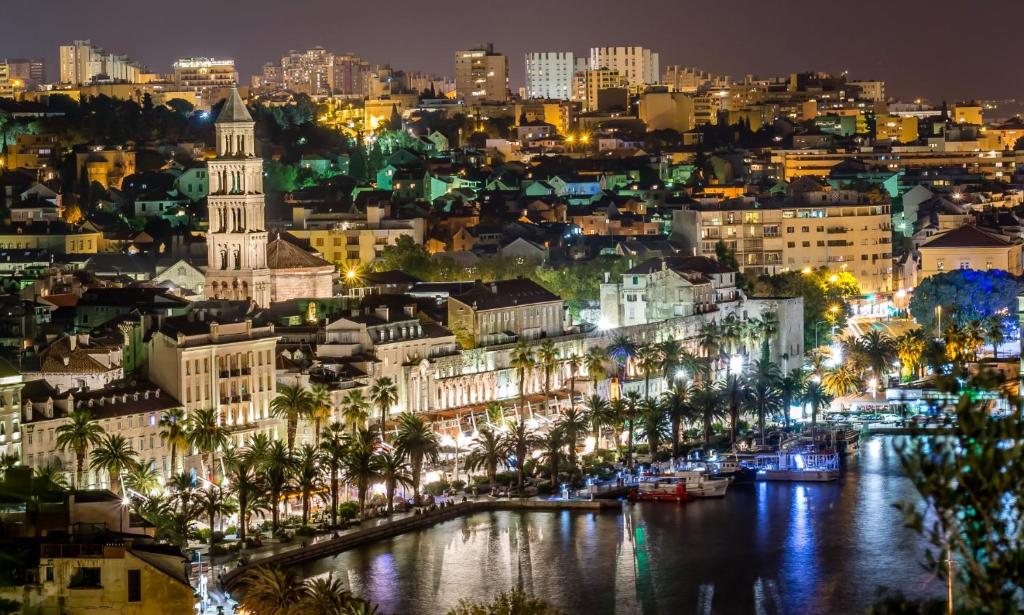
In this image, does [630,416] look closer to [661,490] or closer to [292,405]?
[661,490]

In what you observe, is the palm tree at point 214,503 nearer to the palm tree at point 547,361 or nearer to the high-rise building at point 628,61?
the palm tree at point 547,361

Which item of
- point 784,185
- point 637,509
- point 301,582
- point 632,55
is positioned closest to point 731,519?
point 637,509

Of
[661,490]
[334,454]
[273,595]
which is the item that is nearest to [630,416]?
[661,490]

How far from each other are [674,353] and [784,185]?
45.0 meters

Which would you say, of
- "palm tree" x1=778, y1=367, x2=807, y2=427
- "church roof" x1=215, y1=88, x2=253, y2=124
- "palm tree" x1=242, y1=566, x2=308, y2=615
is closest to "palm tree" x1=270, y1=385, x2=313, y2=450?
"palm tree" x1=242, y1=566, x2=308, y2=615

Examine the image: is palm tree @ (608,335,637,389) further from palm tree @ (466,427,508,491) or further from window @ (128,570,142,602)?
window @ (128,570,142,602)

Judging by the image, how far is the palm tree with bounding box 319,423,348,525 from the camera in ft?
157

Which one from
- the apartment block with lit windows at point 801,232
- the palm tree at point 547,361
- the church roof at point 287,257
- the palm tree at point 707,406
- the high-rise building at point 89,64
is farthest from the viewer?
the high-rise building at point 89,64

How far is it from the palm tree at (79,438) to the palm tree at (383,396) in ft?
29.8

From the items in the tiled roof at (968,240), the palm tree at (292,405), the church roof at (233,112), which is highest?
the church roof at (233,112)

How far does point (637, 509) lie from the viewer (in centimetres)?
5341

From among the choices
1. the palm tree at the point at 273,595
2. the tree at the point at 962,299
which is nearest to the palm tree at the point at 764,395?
the tree at the point at 962,299

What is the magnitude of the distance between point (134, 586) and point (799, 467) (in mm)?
34128

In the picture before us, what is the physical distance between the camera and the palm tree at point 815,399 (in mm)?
65625
